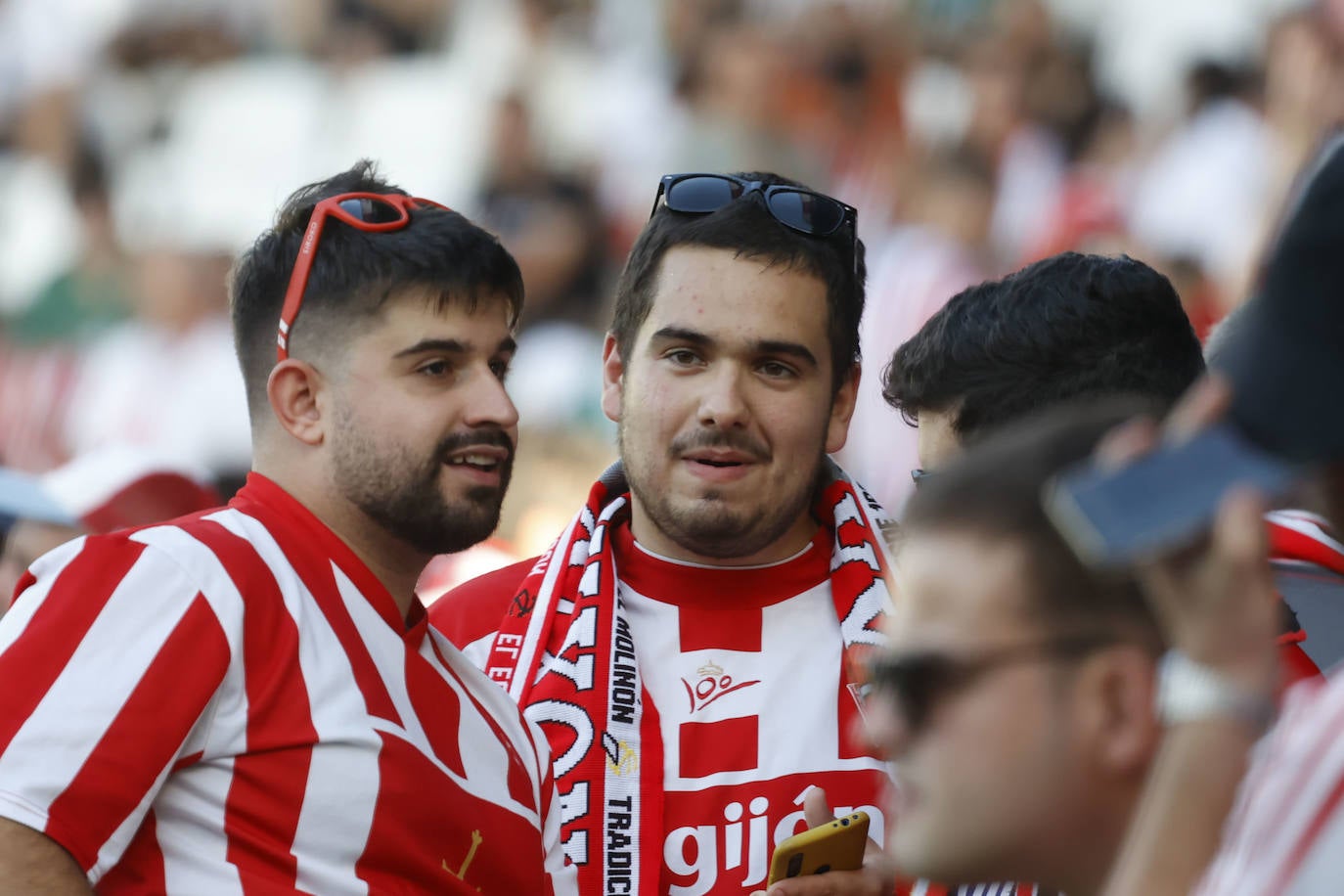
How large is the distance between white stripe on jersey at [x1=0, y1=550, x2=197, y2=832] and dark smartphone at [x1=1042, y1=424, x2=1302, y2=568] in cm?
136

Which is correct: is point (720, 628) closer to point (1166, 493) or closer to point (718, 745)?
point (718, 745)

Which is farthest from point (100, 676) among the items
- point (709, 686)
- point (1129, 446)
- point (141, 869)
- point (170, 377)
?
point (170, 377)

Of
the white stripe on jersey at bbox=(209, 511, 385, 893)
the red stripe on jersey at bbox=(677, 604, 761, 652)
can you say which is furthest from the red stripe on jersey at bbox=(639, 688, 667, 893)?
the white stripe on jersey at bbox=(209, 511, 385, 893)

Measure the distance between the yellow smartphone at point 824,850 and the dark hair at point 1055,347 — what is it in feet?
2.12

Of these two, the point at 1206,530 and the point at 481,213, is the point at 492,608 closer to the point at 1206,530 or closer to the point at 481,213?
the point at 1206,530

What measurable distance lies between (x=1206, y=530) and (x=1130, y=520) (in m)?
0.07

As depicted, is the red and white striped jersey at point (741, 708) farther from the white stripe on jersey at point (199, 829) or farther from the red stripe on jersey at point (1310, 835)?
the red stripe on jersey at point (1310, 835)

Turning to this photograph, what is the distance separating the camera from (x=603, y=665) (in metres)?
2.97

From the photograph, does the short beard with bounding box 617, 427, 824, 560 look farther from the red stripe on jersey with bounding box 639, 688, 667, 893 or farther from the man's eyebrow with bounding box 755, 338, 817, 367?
the red stripe on jersey with bounding box 639, 688, 667, 893

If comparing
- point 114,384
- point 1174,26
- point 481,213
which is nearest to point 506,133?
point 481,213

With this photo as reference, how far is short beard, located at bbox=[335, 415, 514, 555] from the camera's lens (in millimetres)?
2627

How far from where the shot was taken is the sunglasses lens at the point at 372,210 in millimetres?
2807

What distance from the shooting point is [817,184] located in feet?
28.1

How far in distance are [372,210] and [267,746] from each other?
1.00m
